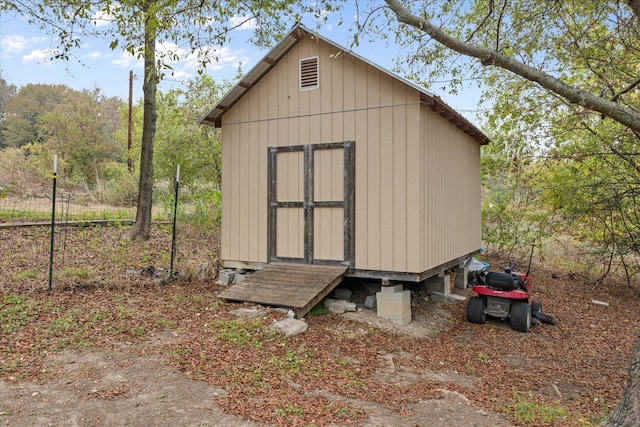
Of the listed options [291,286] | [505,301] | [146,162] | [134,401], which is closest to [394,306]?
[291,286]

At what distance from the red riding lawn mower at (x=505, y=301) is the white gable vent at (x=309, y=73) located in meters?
4.09

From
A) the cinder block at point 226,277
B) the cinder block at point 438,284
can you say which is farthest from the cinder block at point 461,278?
the cinder block at point 226,277

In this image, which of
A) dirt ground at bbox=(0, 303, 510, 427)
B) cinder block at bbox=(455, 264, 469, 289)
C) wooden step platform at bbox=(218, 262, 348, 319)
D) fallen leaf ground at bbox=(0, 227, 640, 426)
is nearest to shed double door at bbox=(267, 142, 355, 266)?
wooden step platform at bbox=(218, 262, 348, 319)

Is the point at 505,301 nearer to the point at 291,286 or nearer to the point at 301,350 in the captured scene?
the point at 291,286

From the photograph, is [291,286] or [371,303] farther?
[371,303]

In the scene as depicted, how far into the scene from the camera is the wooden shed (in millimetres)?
5949

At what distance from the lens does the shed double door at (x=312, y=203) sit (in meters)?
6.35

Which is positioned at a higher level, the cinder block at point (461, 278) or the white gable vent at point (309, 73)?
the white gable vent at point (309, 73)

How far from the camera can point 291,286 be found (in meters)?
5.94

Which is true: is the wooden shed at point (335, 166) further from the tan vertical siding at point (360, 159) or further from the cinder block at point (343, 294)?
→ the cinder block at point (343, 294)

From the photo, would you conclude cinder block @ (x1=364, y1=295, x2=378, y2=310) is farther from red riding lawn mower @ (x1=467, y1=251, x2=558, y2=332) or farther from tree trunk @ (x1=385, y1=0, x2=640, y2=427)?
tree trunk @ (x1=385, y1=0, x2=640, y2=427)

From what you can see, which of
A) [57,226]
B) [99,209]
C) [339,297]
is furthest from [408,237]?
[99,209]

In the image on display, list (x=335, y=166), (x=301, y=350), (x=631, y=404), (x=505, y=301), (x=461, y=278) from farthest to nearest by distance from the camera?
(x=461, y=278) → (x=505, y=301) → (x=335, y=166) → (x=301, y=350) → (x=631, y=404)

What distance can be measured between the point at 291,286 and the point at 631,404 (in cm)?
398
